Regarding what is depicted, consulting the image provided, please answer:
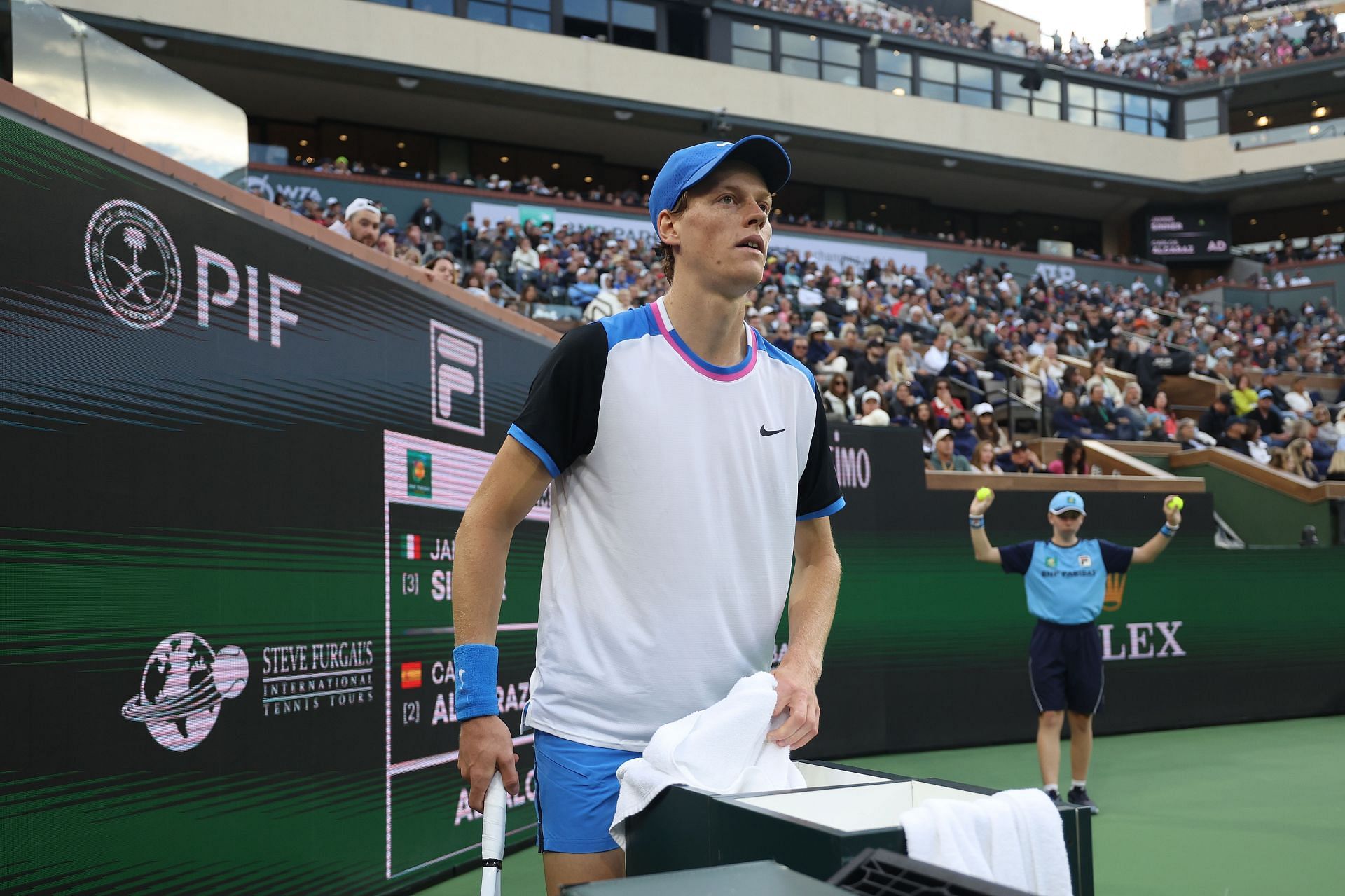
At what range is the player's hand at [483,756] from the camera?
2170 millimetres

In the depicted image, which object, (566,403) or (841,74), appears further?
(841,74)

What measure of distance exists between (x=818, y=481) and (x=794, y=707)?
2.01 ft

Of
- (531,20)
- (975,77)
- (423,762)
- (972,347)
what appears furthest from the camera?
(975,77)

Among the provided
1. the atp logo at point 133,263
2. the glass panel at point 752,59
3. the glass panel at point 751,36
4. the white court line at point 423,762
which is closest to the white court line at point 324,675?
the white court line at point 423,762

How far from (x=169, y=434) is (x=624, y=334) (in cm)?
252

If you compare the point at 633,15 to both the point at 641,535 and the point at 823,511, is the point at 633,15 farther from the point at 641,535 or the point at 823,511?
the point at 641,535

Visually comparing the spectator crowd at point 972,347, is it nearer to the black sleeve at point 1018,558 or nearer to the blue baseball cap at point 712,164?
the black sleeve at point 1018,558

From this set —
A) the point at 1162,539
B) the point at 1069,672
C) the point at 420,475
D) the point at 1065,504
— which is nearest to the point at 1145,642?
the point at 1162,539

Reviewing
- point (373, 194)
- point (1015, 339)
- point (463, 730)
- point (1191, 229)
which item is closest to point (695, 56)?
point (373, 194)

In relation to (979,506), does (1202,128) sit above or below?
above

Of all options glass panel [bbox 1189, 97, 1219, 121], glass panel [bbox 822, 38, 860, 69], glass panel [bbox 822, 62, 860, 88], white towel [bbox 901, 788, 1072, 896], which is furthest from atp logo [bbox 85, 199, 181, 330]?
glass panel [bbox 1189, 97, 1219, 121]

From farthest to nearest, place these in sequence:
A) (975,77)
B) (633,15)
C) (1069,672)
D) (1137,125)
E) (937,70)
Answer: (1137,125) < (975,77) < (937,70) < (633,15) < (1069,672)

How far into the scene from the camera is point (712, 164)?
2346 mm

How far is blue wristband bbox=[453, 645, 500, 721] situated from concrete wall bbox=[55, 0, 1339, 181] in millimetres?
24318
